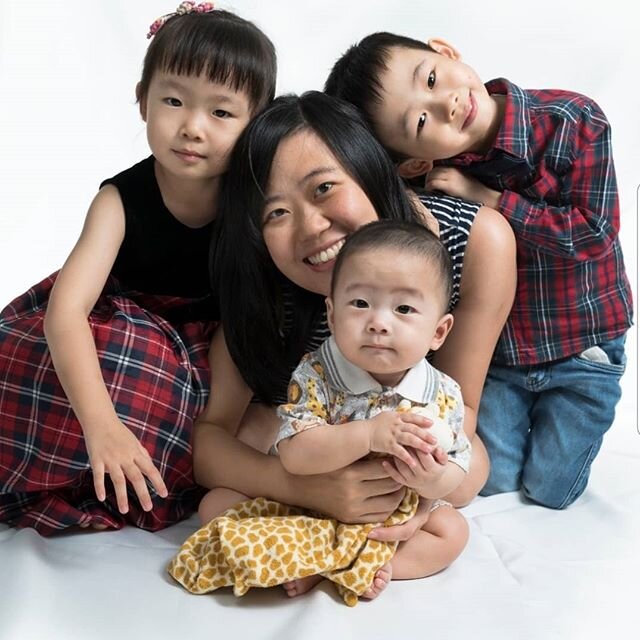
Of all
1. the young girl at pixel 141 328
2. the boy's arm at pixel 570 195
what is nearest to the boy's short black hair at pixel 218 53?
the young girl at pixel 141 328

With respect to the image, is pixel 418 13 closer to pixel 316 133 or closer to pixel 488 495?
pixel 316 133

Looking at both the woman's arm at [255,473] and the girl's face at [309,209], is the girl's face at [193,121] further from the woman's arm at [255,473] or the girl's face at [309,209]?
the woman's arm at [255,473]

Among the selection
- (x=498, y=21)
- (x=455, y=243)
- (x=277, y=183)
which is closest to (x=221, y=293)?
(x=277, y=183)

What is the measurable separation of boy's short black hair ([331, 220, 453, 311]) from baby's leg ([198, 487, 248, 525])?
431mm

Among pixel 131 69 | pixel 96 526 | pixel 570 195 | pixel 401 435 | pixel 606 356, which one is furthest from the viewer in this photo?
pixel 131 69

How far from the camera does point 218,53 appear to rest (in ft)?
6.86

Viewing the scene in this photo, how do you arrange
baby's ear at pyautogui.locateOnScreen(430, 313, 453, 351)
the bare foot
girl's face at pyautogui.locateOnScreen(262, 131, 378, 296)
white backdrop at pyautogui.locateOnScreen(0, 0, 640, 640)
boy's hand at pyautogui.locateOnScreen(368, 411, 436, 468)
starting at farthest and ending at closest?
white backdrop at pyautogui.locateOnScreen(0, 0, 640, 640)
the bare foot
girl's face at pyautogui.locateOnScreen(262, 131, 378, 296)
baby's ear at pyautogui.locateOnScreen(430, 313, 453, 351)
boy's hand at pyautogui.locateOnScreen(368, 411, 436, 468)

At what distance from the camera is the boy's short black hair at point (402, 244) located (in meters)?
1.81

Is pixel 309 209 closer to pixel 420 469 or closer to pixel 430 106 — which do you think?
pixel 430 106

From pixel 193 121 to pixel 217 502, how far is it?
67 cm

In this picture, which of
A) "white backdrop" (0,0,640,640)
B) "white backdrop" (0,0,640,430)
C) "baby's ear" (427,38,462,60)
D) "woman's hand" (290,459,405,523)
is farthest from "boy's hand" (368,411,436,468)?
"white backdrop" (0,0,640,430)

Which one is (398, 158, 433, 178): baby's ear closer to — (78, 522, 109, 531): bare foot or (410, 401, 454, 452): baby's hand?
(410, 401, 454, 452): baby's hand

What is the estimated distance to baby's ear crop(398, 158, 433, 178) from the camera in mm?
2322

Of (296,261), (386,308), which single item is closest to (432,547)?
(386,308)
